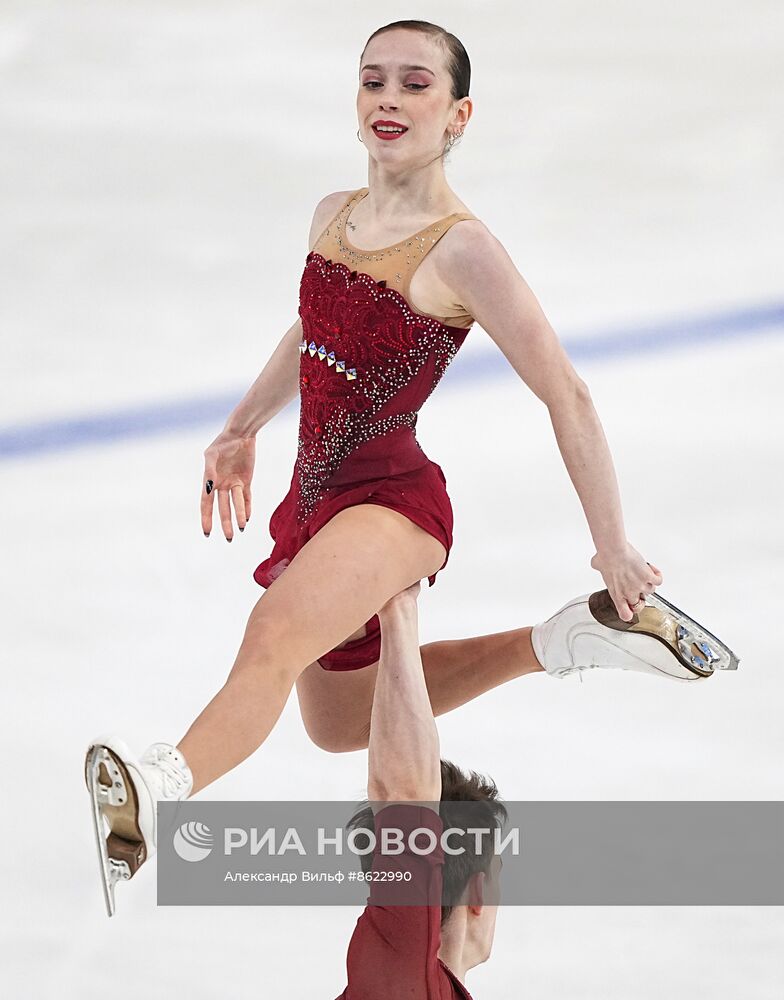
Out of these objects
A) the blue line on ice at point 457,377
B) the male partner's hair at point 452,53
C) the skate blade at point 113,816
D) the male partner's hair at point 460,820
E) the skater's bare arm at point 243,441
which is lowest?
the skate blade at point 113,816

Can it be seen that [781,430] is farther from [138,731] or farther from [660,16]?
[660,16]

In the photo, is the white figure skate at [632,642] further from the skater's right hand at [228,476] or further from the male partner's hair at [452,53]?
the male partner's hair at [452,53]

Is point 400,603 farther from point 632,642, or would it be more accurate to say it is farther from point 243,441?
point 243,441

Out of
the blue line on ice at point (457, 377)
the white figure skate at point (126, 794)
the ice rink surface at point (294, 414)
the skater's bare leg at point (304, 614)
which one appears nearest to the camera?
the white figure skate at point (126, 794)

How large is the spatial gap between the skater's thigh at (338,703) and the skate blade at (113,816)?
0.88 meters

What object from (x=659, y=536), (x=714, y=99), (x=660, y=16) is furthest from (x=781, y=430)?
(x=660, y=16)

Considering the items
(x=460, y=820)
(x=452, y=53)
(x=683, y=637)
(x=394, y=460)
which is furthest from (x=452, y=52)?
(x=460, y=820)

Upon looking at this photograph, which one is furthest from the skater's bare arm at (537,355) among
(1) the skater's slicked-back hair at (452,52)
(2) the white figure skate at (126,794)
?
(2) the white figure skate at (126,794)

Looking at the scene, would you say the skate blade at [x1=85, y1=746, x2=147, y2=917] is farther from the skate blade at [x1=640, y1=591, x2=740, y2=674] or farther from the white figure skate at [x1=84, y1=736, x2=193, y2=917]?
the skate blade at [x1=640, y1=591, x2=740, y2=674]

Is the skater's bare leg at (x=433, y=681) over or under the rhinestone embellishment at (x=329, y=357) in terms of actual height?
under

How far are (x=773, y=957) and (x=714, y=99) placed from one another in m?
4.39

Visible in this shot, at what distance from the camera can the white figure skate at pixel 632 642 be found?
2963mm

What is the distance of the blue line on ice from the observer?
4836mm

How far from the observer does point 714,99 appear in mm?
6508
